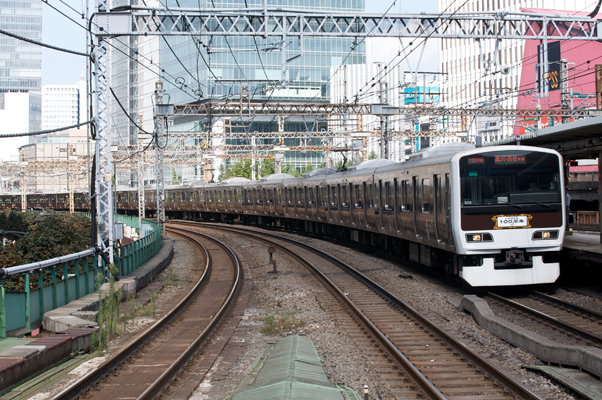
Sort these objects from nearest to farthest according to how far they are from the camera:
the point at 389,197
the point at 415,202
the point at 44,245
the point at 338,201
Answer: the point at 415,202 < the point at 44,245 < the point at 389,197 < the point at 338,201

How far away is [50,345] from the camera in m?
7.53

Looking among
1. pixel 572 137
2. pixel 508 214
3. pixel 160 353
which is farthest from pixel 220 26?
pixel 160 353

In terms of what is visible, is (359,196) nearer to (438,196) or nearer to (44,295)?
(438,196)

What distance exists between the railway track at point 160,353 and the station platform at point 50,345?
0.69m

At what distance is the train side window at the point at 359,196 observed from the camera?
64.3 feet

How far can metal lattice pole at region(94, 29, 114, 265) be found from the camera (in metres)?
13.5

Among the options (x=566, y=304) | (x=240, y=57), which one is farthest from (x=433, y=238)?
(x=240, y=57)

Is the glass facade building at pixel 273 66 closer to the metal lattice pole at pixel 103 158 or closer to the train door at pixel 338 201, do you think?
the train door at pixel 338 201

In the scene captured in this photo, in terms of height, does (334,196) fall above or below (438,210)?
above

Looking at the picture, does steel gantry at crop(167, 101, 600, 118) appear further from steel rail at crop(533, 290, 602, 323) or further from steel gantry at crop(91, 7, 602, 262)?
steel rail at crop(533, 290, 602, 323)

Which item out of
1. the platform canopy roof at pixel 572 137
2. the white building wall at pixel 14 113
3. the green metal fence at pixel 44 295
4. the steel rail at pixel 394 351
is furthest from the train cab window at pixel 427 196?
the white building wall at pixel 14 113

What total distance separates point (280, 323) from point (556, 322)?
13.8 ft

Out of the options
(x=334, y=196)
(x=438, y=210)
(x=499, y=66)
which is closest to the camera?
(x=438, y=210)

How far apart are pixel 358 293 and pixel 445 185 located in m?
2.82
